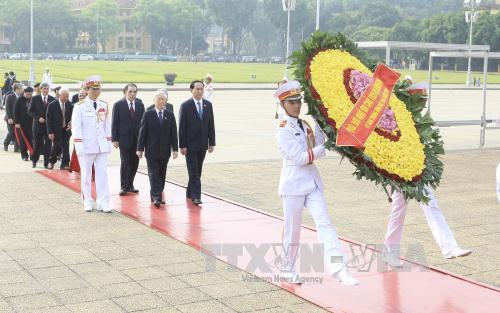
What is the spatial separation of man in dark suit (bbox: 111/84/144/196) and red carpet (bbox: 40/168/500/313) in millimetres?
392

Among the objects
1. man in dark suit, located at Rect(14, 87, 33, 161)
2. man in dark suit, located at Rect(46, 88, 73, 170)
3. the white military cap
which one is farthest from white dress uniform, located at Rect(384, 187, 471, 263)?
man in dark suit, located at Rect(14, 87, 33, 161)

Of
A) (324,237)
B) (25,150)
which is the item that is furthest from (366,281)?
(25,150)

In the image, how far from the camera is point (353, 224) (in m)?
9.71

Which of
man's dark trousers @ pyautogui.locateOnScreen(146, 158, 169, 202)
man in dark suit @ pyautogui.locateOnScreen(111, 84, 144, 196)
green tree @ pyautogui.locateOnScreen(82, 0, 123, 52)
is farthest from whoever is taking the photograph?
green tree @ pyautogui.locateOnScreen(82, 0, 123, 52)

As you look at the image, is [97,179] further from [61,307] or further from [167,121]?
[61,307]

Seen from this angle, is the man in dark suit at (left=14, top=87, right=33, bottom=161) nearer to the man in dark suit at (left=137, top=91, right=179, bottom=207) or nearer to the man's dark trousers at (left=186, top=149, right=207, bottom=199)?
the man in dark suit at (left=137, top=91, right=179, bottom=207)

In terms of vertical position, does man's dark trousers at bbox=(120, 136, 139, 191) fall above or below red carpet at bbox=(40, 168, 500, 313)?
above

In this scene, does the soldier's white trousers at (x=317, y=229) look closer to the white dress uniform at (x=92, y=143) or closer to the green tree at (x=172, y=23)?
the white dress uniform at (x=92, y=143)

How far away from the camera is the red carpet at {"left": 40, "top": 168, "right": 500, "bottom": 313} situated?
251 inches

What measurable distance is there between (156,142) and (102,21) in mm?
133208

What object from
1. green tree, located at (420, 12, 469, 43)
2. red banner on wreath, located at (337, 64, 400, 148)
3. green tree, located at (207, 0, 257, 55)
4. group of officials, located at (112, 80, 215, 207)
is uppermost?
green tree, located at (207, 0, 257, 55)

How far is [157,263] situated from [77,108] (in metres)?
3.51

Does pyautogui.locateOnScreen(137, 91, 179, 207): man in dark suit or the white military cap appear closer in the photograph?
the white military cap

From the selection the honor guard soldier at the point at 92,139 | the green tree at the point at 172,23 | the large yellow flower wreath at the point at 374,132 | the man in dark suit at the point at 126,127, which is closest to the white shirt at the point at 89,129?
the honor guard soldier at the point at 92,139
